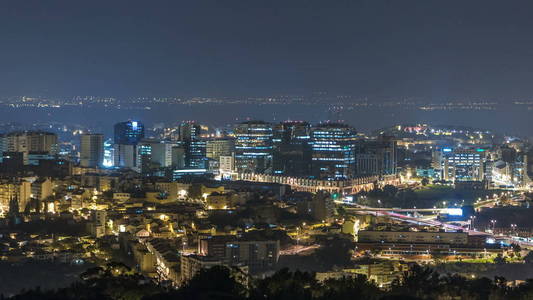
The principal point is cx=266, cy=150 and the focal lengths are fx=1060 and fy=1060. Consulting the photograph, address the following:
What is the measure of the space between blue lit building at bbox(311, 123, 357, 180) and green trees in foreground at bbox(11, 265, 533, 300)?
1343 centimetres

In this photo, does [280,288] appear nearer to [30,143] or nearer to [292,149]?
[292,149]

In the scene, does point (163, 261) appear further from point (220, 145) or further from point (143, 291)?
point (220, 145)

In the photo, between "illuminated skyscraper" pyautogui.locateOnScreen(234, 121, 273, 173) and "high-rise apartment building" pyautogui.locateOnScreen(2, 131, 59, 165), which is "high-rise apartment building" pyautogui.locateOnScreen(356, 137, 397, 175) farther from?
"high-rise apartment building" pyautogui.locateOnScreen(2, 131, 59, 165)

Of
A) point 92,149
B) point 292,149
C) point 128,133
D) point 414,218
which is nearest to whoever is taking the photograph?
point 414,218

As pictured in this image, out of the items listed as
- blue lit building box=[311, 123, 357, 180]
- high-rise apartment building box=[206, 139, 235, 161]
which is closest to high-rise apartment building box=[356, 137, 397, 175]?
blue lit building box=[311, 123, 357, 180]

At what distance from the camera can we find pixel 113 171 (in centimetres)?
2386

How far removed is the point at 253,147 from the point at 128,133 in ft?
12.9

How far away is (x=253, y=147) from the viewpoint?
88.4ft

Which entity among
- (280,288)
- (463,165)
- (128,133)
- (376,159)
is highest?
(128,133)

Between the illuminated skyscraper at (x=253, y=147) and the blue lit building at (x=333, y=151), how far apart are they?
4.12 ft

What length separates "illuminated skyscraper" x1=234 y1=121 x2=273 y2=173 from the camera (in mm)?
26628

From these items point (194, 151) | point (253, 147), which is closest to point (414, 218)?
point (194, 151)

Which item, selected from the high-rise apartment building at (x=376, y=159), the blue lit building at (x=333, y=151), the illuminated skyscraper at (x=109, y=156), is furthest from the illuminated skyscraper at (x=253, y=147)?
the illuminated skyscraper at (x=109, y=156)

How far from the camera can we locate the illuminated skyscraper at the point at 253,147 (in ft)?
87.4
